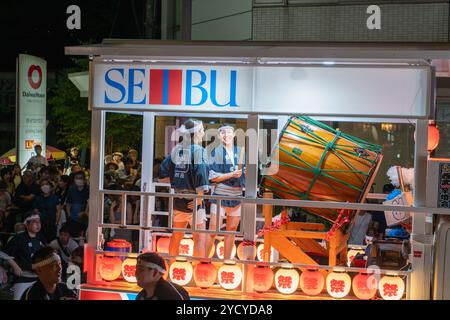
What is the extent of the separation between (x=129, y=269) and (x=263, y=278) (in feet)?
4.70

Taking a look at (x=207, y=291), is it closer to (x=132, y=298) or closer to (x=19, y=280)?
(x=132, y=298)

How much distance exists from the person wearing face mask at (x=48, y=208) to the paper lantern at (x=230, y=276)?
3710 mm

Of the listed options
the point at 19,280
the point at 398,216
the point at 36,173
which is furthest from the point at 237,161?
the point at 36,173

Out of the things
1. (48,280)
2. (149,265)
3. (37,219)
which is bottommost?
(48,280)

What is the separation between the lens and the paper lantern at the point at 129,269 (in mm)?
7293

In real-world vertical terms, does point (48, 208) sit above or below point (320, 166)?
below

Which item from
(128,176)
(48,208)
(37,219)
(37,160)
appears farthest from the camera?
(37,160)

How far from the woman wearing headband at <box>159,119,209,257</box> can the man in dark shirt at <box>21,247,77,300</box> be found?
4.00 ft

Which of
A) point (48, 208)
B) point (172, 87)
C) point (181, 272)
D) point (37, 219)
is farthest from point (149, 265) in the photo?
point (48, 208)

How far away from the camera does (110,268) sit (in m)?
7.29

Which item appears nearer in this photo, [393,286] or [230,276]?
[393,286]

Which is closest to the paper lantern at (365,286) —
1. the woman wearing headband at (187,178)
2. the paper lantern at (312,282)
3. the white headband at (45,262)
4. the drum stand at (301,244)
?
the paper lantern at (312,282)

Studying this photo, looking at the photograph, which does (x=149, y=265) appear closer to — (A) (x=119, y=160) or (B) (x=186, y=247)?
(B) (x=186, y=247)

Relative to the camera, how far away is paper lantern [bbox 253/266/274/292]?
6.94m
